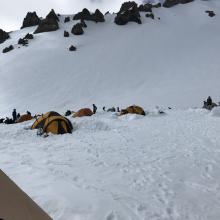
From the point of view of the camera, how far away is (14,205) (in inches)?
144

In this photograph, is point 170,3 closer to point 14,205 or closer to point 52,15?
point 52,15

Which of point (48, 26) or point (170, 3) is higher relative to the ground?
point (170, 3)

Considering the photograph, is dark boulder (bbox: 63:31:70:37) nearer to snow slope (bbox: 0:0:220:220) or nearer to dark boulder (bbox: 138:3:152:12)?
dark boulder (bbox: 138:3:152:12)

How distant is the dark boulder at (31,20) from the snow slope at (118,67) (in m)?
7.62

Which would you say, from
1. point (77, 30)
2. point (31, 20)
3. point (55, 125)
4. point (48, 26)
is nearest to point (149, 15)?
point (77, 30)

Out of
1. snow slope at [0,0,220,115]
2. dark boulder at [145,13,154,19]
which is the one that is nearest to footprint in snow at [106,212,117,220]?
snow slope at [0,0,220,115]

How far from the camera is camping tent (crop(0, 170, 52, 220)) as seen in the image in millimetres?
3520

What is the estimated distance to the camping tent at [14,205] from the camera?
3520 millimetres

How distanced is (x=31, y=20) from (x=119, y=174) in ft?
280

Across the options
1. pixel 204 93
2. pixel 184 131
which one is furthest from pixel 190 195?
pixel 204 93

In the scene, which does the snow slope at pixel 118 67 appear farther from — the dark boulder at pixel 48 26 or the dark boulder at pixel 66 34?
the dark boulder at pixel 48 26

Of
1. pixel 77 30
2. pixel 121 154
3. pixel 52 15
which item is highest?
pixel 52 15

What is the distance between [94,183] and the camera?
275 inches

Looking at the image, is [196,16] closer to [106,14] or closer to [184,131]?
[106,14]
